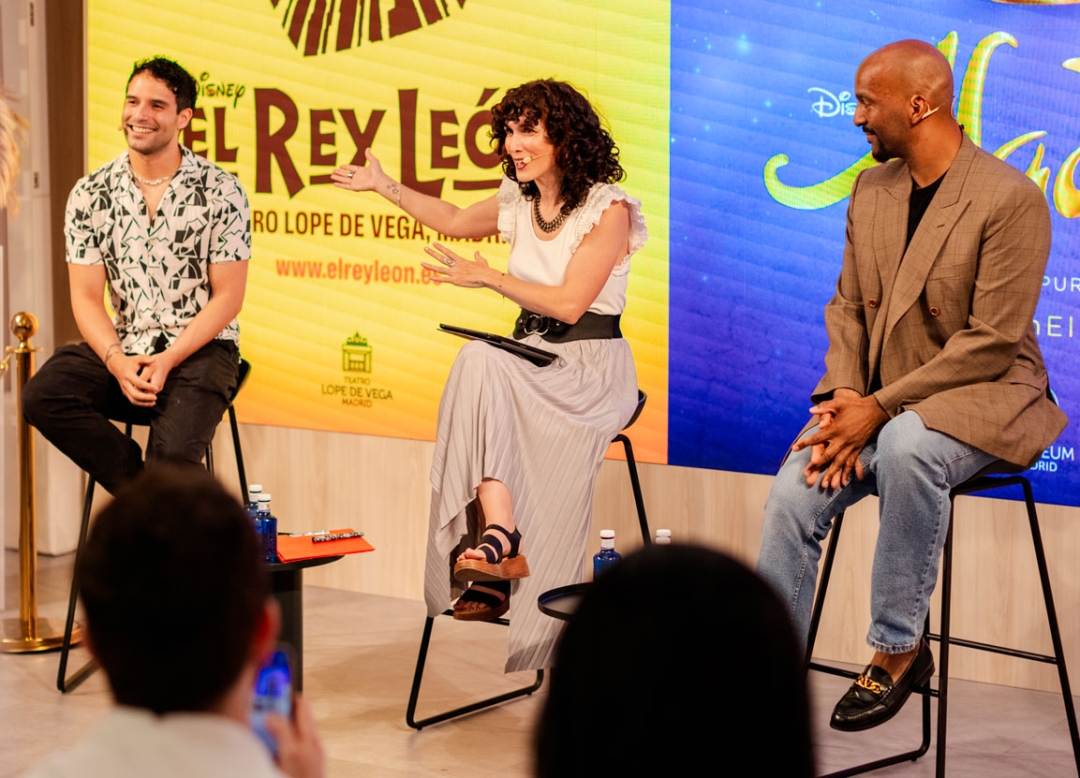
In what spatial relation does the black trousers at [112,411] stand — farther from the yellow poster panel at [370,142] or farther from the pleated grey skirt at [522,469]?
the yellow poster panel at [370,142]

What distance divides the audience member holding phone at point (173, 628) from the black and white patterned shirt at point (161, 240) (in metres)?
3.09

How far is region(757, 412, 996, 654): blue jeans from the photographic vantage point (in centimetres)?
290

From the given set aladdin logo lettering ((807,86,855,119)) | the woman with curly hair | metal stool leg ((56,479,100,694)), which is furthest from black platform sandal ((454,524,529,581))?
aladdin logo lettering ((807,86,855,119))

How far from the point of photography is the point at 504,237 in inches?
155

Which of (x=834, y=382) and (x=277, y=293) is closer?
(x=834, y=382)

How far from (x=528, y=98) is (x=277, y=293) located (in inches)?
65.2

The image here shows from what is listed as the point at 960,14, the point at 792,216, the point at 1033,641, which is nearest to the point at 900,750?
the point at 1033,641

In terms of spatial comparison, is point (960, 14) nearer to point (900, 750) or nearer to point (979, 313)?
point (979, 313)

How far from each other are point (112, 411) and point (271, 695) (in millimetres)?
2913

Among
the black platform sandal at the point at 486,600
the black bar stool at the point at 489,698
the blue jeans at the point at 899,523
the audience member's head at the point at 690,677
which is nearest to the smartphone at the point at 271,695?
the audience member's head at the point at 690,677

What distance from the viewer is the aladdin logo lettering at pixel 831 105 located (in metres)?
3.90

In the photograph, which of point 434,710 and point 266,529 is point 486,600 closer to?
point 434,710

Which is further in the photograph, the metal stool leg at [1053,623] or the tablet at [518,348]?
the tablet at [518,348]

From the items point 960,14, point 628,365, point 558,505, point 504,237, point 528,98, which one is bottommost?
point 558,505
